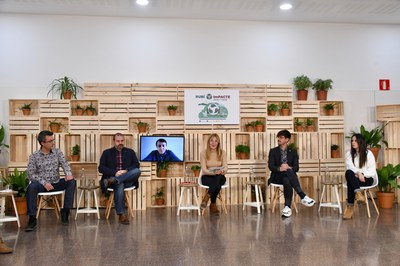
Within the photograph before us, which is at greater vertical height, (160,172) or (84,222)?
(160,172)

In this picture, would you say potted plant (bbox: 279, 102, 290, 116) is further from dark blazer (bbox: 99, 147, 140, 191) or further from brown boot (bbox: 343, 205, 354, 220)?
dark blazer (bbox: 99, 147, 140, 191)

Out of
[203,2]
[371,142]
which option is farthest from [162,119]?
[371,142]

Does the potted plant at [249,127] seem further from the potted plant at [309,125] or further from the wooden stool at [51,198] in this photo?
the wooden stool at [51,198]

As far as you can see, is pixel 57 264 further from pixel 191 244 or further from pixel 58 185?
pixel 58 185

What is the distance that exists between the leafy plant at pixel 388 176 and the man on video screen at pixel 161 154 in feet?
12.1

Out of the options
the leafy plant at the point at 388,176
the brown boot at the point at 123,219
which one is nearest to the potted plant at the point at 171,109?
the brown boot at the point at 123,219

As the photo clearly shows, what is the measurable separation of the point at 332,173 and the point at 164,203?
328 centimetres

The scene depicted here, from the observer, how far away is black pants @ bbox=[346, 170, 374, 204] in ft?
20.9

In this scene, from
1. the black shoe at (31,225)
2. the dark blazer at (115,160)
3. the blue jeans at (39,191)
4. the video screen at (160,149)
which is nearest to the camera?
the black shoe at (31,225)

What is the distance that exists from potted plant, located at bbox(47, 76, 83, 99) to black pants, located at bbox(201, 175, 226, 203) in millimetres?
3009

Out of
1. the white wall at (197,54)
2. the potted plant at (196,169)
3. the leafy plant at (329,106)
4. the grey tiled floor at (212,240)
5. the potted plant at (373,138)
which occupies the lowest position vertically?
the grey tiled floor at (212,240)

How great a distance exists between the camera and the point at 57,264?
403 centimetres

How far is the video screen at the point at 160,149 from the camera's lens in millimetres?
7449

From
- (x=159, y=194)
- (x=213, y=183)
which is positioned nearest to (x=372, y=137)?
(x=213, y=183)
